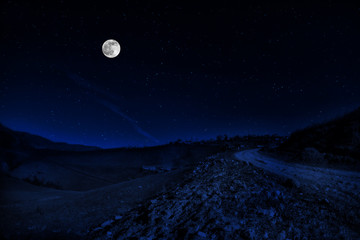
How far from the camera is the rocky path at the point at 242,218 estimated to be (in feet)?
9.08

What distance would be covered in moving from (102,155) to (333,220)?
2542cm

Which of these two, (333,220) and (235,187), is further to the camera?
(235,187)

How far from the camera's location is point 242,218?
10.4 ft

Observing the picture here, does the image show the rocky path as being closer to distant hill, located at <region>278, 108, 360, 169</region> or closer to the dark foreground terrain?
the dark foreground terrain

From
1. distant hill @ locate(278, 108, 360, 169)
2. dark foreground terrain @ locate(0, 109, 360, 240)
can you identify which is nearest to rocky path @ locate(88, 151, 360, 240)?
dark foreground terrain @ locate(0, 109, 360, 240)

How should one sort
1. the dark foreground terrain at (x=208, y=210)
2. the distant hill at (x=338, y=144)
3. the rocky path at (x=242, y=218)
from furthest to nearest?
the distant hill at (x=338, y=144), the dark foreground terrain at (x=208, y=210), the rocky path at (x=242, y=218)

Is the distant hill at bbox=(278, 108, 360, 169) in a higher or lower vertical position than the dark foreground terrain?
higher

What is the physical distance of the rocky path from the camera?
2.77 metres

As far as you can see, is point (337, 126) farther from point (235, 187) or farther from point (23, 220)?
point (23, 220)

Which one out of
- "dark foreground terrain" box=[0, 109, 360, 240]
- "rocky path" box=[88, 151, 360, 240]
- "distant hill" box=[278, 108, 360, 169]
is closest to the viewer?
"rocky path" box=[88, 151, 360, 240]

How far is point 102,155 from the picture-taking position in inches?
908

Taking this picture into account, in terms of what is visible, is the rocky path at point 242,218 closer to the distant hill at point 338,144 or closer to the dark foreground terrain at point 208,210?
the dark foreground terrain at point 208,210

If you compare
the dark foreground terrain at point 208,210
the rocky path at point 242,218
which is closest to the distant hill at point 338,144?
the dark foreground terrain at point 208,210

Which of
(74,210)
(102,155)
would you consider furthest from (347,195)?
(102,155)
